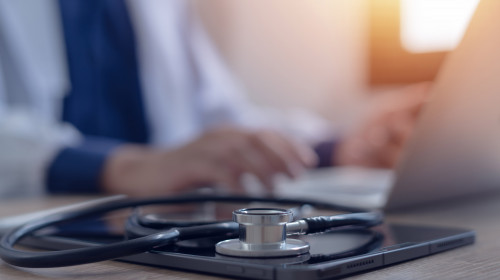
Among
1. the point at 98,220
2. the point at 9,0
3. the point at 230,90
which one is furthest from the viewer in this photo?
the point at 230,90

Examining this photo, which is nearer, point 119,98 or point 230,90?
point 119,98

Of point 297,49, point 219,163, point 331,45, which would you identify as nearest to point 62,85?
point 219,163

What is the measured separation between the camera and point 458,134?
503 mm

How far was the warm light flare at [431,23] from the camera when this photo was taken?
2363mm

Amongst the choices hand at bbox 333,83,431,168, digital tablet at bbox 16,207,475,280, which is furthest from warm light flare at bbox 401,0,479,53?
digital tablet at bbox 16,207,475,280

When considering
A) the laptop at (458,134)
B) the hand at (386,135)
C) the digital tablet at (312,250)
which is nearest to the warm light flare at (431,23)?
the hand at (386,135)

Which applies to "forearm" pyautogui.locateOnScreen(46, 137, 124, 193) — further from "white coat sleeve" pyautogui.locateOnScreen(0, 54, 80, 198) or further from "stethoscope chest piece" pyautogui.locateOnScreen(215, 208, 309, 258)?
"stethoscope chest piece" pyautogui.locateOnScreen(215, 208, 309, 258)

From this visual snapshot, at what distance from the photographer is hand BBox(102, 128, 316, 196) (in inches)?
29.9

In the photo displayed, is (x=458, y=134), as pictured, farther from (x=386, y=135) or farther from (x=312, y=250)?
(x=386, y=135)

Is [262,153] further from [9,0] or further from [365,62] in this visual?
[365,62]

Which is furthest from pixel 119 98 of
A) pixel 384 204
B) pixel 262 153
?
pixel 384 204

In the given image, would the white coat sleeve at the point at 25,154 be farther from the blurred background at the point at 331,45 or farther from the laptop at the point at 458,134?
the blurred background at the point at 331,45

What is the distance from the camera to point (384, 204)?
1.78ft

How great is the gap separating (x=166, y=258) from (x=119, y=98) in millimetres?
1246
